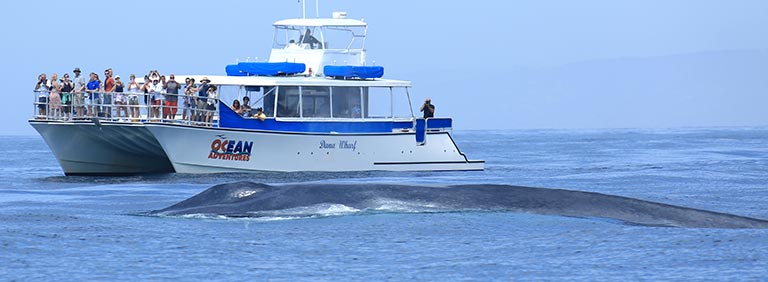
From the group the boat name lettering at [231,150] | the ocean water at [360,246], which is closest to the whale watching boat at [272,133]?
the boat name lettering at [231,150]

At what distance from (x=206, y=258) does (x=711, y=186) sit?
55.9 ft

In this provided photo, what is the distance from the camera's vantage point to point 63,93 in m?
33.8

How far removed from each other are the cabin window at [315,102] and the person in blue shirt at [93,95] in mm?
5475

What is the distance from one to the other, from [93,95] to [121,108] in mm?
767

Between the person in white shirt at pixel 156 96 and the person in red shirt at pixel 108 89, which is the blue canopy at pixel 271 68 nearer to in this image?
the person in white shirt at pixel 156 96

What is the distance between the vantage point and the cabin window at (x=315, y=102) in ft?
120

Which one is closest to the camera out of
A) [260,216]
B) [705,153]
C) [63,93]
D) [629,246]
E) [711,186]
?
[629,246]

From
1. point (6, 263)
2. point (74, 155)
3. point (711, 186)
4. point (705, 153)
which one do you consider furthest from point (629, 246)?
point (705, 153)

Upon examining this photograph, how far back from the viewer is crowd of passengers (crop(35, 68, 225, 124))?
33719 millimetres

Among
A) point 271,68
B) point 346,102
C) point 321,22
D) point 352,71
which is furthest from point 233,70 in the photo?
point 346,102

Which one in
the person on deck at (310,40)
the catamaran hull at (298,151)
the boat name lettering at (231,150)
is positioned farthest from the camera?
the person on deck at (310,40)

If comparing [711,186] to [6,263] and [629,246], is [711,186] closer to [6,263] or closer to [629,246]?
[629,246]

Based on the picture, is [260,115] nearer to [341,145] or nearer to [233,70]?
[341,145]

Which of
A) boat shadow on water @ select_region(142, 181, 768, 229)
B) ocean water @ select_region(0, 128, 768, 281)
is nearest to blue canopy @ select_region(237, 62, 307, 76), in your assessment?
ocean water @ select_region(0, 128, 768, 281)
